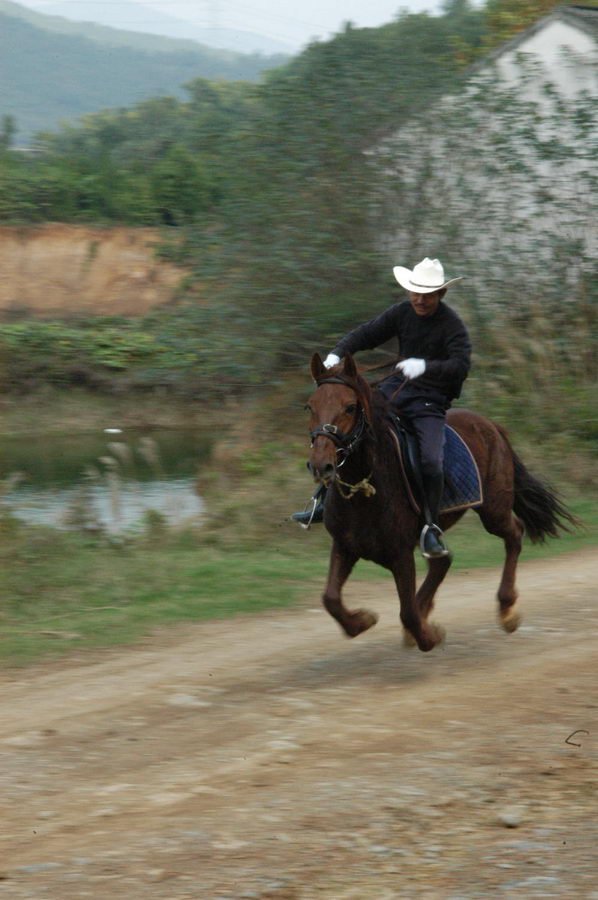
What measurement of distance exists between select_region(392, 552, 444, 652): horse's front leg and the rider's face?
1.57 m

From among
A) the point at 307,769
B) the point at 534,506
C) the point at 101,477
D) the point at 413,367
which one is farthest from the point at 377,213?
the point at 307,769

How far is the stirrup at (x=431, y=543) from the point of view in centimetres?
744

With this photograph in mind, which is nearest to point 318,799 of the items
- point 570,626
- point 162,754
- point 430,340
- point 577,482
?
point 162,754

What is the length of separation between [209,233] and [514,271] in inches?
176

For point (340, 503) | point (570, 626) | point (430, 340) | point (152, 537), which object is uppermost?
point (430, 340)

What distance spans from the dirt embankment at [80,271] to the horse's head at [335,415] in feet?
107

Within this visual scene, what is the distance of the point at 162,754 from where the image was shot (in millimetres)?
6031

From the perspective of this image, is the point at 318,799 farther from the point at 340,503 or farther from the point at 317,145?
the point at 317,145

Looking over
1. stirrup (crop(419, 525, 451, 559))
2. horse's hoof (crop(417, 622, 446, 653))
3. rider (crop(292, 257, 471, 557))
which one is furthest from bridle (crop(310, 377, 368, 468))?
horse's hoof (crop(417, 622, 446, 653))

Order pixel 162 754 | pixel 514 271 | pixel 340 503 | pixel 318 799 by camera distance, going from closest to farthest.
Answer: pixel 318 799 < pixel 162 754 < pixel 340 503 < pixel 514 271

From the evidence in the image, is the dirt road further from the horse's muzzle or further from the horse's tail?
the horse's muzzle

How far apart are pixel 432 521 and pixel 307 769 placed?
227 centimetres

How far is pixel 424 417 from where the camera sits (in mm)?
7648

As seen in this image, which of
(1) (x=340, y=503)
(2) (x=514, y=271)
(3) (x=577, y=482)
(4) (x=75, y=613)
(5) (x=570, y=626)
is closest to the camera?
(1) (x=340, y=503)
